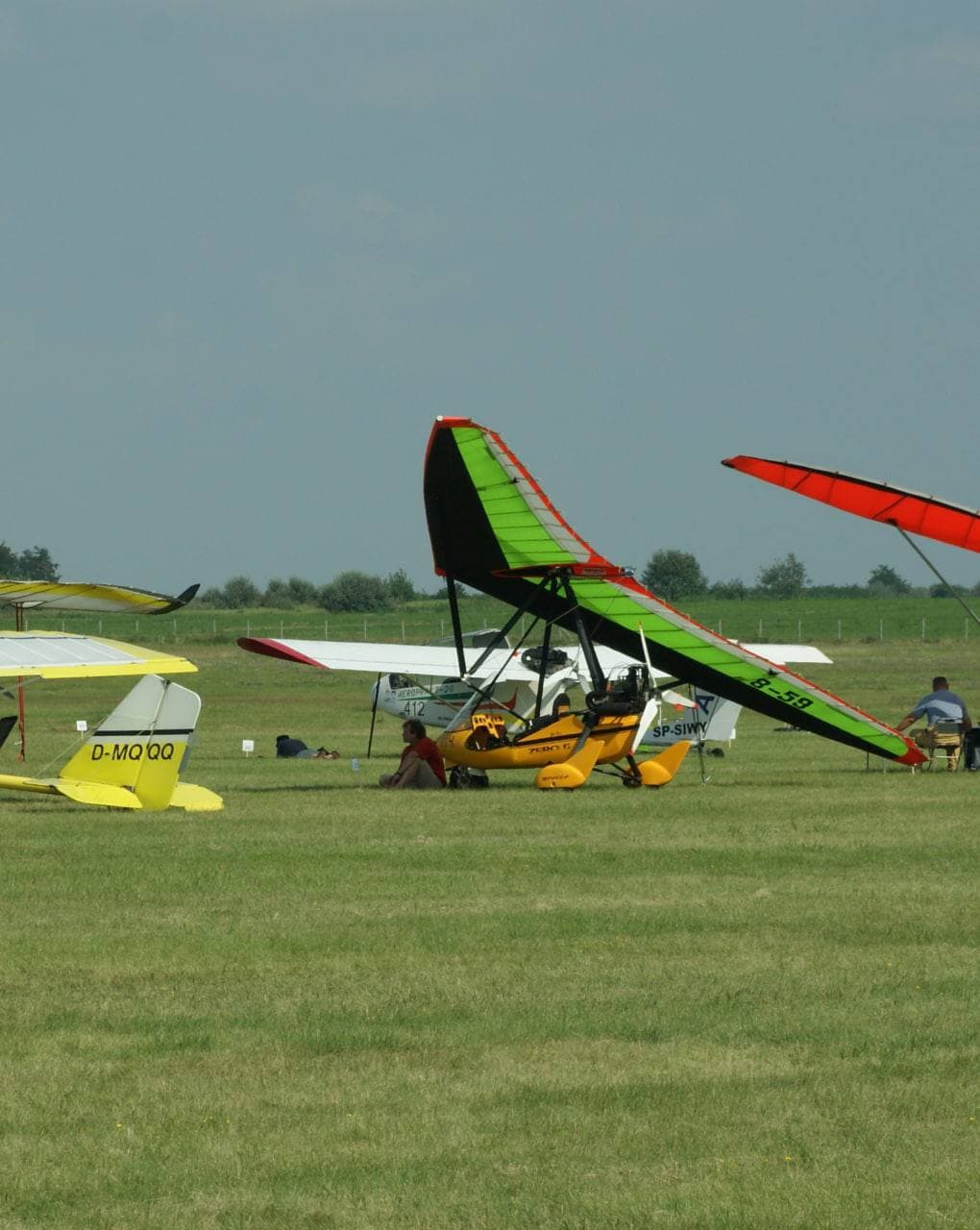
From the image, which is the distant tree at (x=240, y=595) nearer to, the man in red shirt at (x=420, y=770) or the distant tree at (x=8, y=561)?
the distant tree at (x=8, y=561)

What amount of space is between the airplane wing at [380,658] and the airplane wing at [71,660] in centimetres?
258

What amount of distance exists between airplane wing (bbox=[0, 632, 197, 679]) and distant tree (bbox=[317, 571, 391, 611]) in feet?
296

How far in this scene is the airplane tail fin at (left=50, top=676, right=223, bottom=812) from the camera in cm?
1484

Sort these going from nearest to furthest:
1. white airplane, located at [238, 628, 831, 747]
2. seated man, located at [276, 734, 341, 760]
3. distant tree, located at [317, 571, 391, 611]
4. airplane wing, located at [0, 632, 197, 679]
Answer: airplane wing, located at [0, 632, 197, 679], white airplane, located at [238, 628, 831, 747], seated man, located at [276, 734, 341, 760], distant tree, located at [317, 571, 391, 611]

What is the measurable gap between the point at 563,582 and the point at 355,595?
9217 cm

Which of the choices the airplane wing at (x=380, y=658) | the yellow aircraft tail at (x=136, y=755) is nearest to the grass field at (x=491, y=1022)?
the yellow aircraft tail at (x=136, y=755)

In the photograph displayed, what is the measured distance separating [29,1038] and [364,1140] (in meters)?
1.96

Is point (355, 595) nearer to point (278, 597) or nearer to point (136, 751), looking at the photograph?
point (278, 597)

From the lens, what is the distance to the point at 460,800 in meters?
16.7

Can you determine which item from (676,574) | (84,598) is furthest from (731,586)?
(84,598)

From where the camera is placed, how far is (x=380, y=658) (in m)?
23.3

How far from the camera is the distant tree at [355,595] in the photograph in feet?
354

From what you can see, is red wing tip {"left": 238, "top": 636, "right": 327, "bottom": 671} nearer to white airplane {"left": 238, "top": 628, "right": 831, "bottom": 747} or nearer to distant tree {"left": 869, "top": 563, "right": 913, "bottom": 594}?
white airplane {"left": 238, "top": 628, "right": 831, "bottom": 747}

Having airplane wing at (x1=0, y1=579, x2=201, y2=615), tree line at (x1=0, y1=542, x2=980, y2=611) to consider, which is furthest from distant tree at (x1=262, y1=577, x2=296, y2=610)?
airplane wing at (x1=0, y1=579, x2=201, y2=615)
